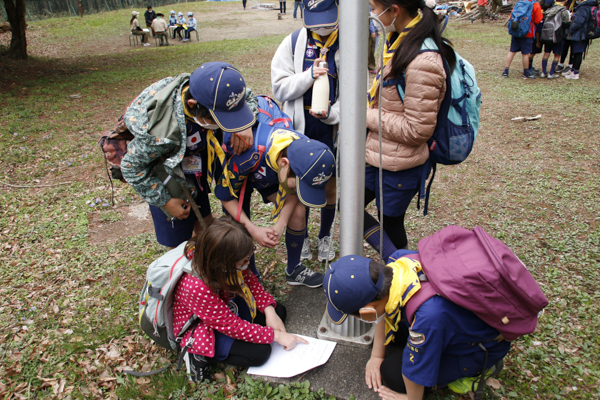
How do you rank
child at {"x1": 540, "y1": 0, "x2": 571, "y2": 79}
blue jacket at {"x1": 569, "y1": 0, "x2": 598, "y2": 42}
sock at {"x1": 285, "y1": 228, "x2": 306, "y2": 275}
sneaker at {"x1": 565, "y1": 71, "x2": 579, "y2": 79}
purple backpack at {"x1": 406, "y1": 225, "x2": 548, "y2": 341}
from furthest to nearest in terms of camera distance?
sneaker at {"x1": 565, "y1": 71, "x2": 579, "y2": 79}
child at {"x1": 540, "y1": 0, "x2": 571, "y2": 79}
blue jacket at {"x1": 569, "y1": 0, "x2": 598, "y2": 42}
sock at {"x1": 285, "y1": 228, "x2": 306, "y2": 275}
purple backpack at {"x1": 406, "y1": 225, "x2": 548, "y2": 341}

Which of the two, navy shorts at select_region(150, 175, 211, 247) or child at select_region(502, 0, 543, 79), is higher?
child at select_region(502, 0, 543, 79)

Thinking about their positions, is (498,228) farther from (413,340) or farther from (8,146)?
(8,146)

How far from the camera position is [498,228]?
339 cm

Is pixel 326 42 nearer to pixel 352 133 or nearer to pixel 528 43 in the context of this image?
pixel 352 133

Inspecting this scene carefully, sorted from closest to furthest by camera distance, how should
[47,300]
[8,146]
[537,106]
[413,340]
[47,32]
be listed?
[413,340] < [47,300] < [8,146] < [537,106] < [47,32]

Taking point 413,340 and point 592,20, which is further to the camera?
point 592,20

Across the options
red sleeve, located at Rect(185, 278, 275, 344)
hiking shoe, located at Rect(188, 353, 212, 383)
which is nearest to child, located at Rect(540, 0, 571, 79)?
red sleeve, located at Rect(185, 278, 275, 344)

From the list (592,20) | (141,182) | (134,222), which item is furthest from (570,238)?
(592,20)

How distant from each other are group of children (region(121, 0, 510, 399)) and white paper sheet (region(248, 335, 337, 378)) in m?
0.05

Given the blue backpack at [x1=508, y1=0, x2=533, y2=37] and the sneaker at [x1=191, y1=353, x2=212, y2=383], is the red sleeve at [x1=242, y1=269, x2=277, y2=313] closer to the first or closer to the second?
the sneaker at [x1=191, y1=353, x2=212, y2=383]

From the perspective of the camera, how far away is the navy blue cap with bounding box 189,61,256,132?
6.16 feet

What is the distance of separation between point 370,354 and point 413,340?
578 mm

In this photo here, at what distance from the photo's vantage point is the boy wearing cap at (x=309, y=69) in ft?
7.33

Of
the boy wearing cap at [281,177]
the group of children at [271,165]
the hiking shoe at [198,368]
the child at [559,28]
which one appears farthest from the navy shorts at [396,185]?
the child at [559,28]
